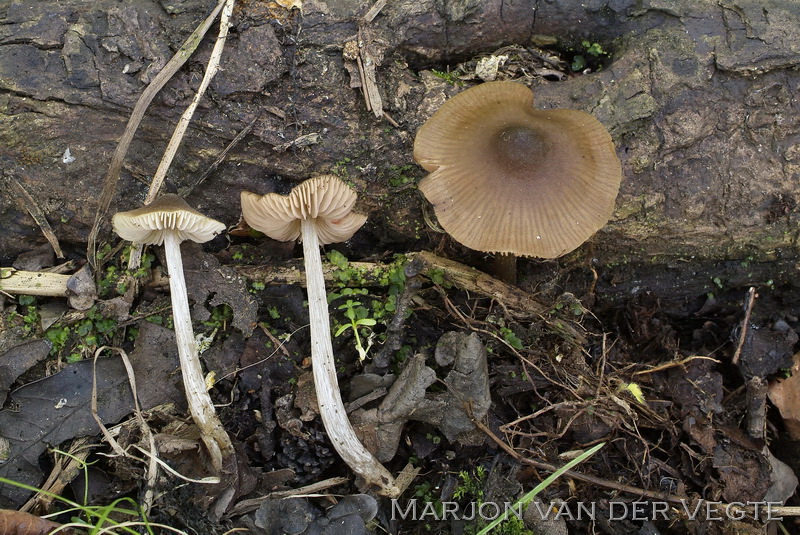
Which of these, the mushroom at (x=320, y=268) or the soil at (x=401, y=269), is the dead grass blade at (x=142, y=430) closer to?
the soil at (x=401, y=269)

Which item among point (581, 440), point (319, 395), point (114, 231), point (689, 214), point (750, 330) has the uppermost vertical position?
point (114, 231)

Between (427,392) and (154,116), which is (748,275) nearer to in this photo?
(427,392)

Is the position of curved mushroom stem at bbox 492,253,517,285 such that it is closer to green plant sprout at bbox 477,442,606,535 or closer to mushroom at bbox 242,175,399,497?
mushroom at bbox 242,175,399,497

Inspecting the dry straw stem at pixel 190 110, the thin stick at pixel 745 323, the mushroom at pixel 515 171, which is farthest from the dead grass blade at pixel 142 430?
the thin stick at pixel 745 323

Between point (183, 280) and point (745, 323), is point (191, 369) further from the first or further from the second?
point (745, 323)

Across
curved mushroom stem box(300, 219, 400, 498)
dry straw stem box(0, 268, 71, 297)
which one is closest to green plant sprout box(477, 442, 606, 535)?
curved mushroom stem box(300, 219, 400, 498)

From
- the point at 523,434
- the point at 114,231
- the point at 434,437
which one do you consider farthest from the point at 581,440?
the point at 114,231

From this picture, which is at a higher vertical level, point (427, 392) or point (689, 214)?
point (689, 214)
